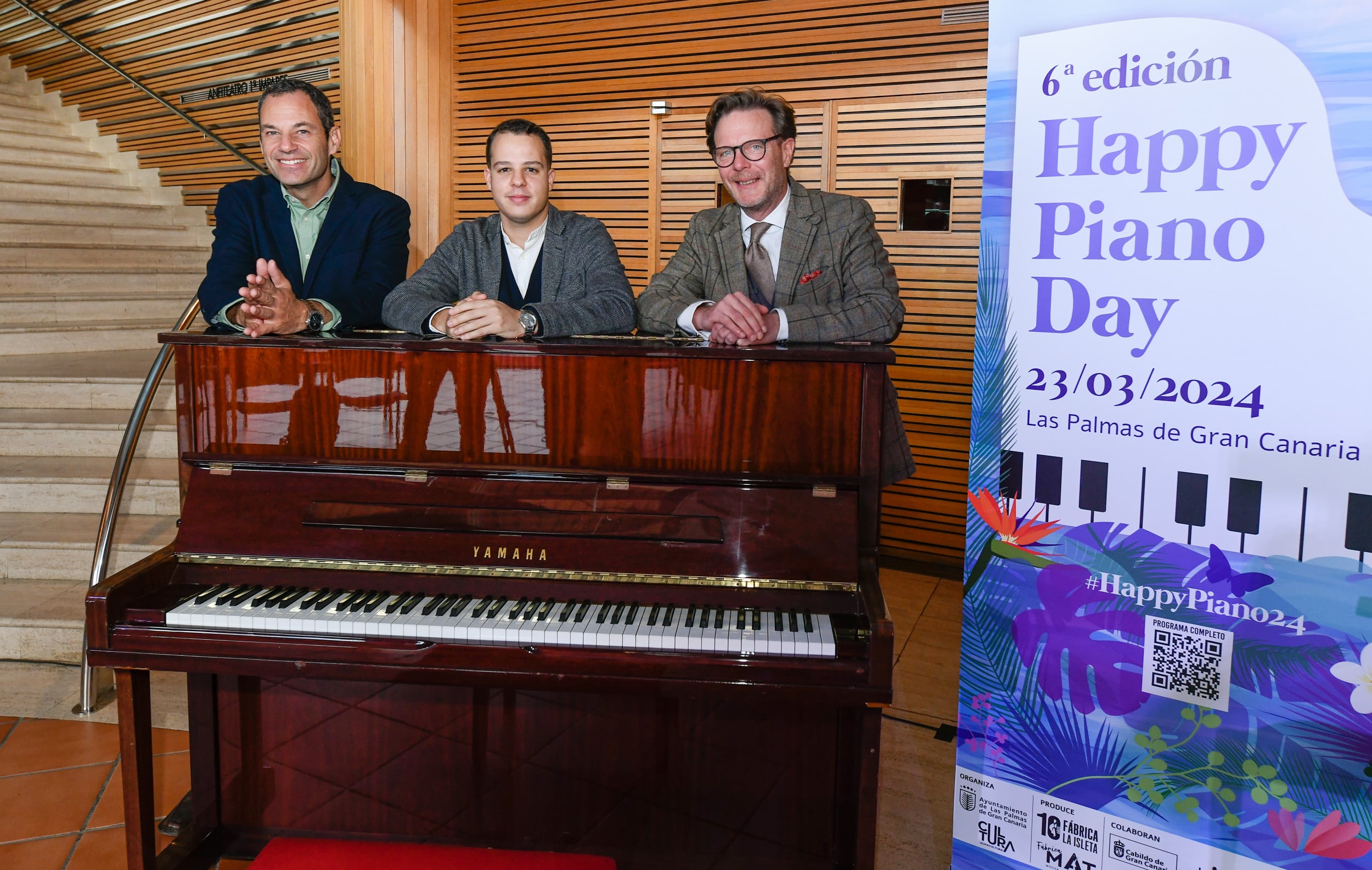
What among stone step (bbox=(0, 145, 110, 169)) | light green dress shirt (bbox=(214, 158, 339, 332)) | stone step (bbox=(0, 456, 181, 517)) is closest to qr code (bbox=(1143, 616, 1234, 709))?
light green dress shirt (bbox=(214, 158, 339, 332))

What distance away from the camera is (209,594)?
192cm

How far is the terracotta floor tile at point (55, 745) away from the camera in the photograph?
9.18 feet

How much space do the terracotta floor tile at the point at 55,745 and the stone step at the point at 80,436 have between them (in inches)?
60.4

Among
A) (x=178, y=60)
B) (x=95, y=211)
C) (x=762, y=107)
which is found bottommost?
(x=762, y=107)

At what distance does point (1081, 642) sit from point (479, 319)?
1.36 meters

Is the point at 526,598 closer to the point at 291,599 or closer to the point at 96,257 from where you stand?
the point at 291,599

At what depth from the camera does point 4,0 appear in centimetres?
783

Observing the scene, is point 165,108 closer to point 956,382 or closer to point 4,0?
point 4,0

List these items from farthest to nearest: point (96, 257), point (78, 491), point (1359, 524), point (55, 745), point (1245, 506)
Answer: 1. point (96, 257)
2. point (78, 491)
3. point (55, 745)
4. point (1245, 506)
5. point (1359, 524)

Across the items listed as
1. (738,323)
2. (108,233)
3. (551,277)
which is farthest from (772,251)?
(108,233)

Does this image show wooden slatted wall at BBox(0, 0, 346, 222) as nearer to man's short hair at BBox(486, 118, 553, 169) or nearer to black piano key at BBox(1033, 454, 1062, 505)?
man's short hair at BBox(486, 118, 553, 169)

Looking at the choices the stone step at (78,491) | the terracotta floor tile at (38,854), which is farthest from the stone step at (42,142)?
the terracotta floor tile at (38,854)

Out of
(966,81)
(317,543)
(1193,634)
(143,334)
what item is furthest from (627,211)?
(1193,634)

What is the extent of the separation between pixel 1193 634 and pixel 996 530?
397 millimetres
